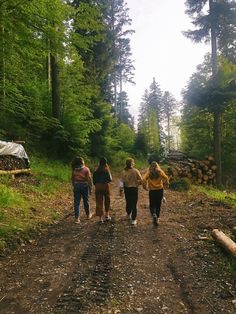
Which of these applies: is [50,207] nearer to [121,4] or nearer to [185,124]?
[185,124]

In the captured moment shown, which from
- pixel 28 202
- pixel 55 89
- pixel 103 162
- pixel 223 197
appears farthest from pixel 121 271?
pixel 55 89

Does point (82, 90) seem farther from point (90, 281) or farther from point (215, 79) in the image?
point (90, 281)

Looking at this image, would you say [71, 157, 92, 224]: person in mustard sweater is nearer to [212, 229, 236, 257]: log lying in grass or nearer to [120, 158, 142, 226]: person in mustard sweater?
[120, 158, 142, 226]: person in mustard sweater

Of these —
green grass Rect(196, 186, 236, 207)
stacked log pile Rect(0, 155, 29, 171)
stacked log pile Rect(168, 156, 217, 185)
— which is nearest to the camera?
green grass Rect(196, 186, 236, 207)

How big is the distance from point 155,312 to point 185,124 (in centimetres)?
2469

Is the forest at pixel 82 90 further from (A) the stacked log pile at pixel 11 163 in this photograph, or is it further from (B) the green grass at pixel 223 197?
(B) the green grass at pixel 223 197

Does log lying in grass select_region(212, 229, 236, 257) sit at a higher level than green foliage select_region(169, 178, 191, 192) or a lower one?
lower

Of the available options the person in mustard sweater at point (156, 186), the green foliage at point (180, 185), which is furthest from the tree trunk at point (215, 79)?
the person in mustard sweater at point (156, 186)

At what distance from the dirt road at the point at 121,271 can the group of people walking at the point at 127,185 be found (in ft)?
1.74

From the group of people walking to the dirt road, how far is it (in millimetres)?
531

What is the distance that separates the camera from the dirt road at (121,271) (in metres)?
4.99

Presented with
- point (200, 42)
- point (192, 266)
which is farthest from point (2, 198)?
point (200, 42)

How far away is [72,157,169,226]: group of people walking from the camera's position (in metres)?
9.98

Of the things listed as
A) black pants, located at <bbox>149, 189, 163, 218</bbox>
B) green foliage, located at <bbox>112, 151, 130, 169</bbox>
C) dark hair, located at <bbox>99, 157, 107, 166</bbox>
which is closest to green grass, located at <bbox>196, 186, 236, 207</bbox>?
black pants, located at <bbox>149, 189, 163, 218</bbox>
